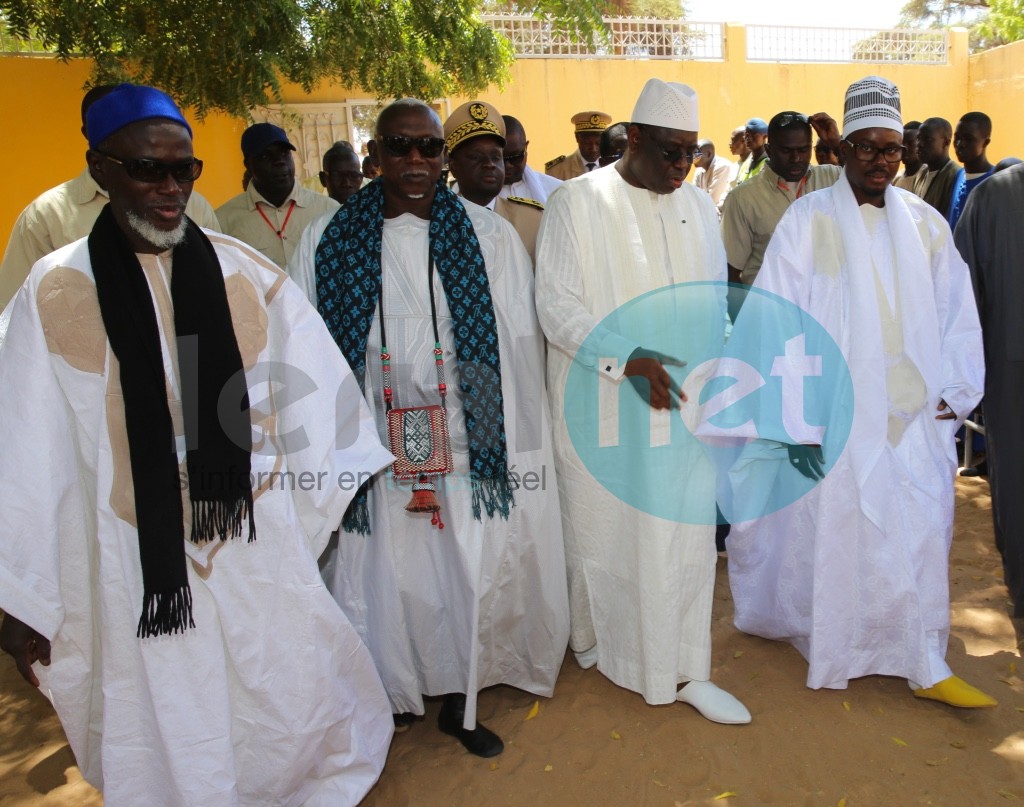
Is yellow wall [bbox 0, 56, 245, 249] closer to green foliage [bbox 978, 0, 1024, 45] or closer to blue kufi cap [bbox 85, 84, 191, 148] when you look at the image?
blue kufi cap [bbox 85, 84, 191, 148]

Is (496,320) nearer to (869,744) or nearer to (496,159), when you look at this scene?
(496,159)

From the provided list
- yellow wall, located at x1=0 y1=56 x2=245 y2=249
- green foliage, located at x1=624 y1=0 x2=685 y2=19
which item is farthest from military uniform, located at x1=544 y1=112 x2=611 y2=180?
green foliage, located at x1=624 y1=0 x2=685 y2=19

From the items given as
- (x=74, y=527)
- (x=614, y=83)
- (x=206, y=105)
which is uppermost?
(x=614, y=83)

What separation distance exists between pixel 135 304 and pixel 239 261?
0.40 m

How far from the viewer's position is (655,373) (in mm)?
3252

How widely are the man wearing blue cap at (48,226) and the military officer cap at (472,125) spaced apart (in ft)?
4.31

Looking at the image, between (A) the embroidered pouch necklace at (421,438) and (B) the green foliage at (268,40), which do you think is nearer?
(A) the embroidered pouch necklace at (421,438)

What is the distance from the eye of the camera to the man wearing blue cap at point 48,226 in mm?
4223

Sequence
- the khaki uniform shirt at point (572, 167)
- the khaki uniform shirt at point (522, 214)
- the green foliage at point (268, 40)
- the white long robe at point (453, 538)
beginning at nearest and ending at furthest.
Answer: the white long robe at point (453, 538), the khaki uniform shirt at point (522, 214), the green foliage at point (268, 40), the khaki uniform shirt at point (572, 167)

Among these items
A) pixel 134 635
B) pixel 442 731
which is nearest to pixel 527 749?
pixel 442 731

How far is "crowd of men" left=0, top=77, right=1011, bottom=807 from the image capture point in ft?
8.59

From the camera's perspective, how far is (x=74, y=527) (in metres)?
2.68

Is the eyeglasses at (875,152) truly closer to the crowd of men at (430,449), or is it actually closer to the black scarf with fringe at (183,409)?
the crowd of men at (430,449)

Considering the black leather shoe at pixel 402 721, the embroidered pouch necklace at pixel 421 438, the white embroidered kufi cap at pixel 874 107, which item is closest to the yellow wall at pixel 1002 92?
the white embroidered kufi cap at pixel 874 107
